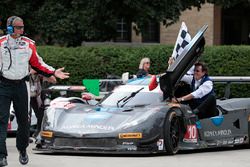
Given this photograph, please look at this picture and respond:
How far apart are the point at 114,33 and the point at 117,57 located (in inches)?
162

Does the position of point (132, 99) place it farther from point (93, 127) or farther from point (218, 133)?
point (218, 133)

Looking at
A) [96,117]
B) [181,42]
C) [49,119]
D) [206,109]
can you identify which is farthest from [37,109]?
[206,109]

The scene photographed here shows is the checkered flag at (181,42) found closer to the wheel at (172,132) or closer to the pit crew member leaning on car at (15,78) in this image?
the wheel at (172,132)

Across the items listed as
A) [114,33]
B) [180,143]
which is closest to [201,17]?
[114,33]

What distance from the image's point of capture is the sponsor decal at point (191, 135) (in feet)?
39.5

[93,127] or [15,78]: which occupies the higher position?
[15,78]

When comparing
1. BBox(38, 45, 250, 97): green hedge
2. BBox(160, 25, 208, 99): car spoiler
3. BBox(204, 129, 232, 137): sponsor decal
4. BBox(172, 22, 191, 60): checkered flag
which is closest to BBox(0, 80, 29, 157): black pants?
BBox(160, 25, 208, 99): car spoiler

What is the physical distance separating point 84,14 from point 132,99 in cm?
1172

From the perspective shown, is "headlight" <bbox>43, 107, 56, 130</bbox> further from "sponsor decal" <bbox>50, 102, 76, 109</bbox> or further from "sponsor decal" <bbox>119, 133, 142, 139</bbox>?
"sponsor decal" <bbox>119, 133, 142, 139</bbox>

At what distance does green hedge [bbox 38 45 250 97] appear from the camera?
68.5 ft

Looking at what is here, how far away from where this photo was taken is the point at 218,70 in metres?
21.1

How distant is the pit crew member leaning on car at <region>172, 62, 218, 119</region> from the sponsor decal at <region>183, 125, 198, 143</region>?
1.62ft

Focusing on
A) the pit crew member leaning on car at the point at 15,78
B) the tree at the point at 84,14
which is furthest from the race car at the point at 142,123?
Answer: the tree at the point at 84,14

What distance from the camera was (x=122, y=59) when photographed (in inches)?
824
